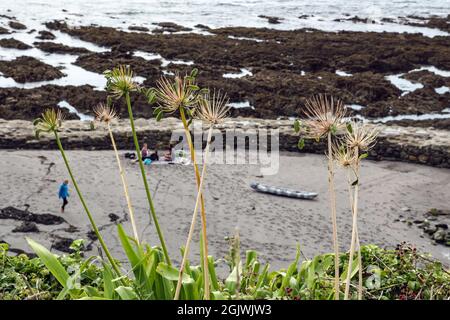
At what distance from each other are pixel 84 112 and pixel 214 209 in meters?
10.3

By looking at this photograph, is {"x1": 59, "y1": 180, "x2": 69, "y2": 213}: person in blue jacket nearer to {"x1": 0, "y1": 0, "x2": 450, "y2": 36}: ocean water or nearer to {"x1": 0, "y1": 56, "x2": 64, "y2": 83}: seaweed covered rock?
{"x1": 0, "y1": 56, "x2": 64, "y2": 83}: seaweed covered rock

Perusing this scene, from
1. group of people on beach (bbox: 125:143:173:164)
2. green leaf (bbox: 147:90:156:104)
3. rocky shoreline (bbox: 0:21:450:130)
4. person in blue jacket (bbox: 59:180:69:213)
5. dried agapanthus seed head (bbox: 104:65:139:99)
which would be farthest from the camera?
rocky shoreline (bbox: 0:21:450:130)

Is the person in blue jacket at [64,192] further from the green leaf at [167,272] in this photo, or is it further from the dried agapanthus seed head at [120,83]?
the green leaf at [167,272]

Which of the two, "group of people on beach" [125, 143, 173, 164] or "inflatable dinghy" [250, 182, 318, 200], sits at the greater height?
"group of people on beach" [125, 143, 173, 164]

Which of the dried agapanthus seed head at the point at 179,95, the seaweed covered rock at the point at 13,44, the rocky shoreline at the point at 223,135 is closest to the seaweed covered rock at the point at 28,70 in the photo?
the seaweed covered rock at the point at 13,44

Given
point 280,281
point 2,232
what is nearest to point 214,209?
point 2,232

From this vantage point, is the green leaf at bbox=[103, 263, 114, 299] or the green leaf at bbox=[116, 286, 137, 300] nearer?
the green leaf at bbox=[116, 286, 137, 300]

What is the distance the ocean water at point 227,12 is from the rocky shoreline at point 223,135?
28682 millimetres

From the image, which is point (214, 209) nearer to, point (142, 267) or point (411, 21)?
point (142, 267)

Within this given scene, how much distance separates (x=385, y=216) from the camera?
12.6m

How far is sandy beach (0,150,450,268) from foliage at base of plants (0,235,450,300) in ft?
19.3

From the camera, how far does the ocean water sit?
47.3 m

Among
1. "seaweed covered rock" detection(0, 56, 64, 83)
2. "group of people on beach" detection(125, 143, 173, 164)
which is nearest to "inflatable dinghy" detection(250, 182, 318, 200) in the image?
"group of people on beach" detection(125, 143, 173, 164)

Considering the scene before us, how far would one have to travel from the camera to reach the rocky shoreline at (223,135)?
15.8 metres
